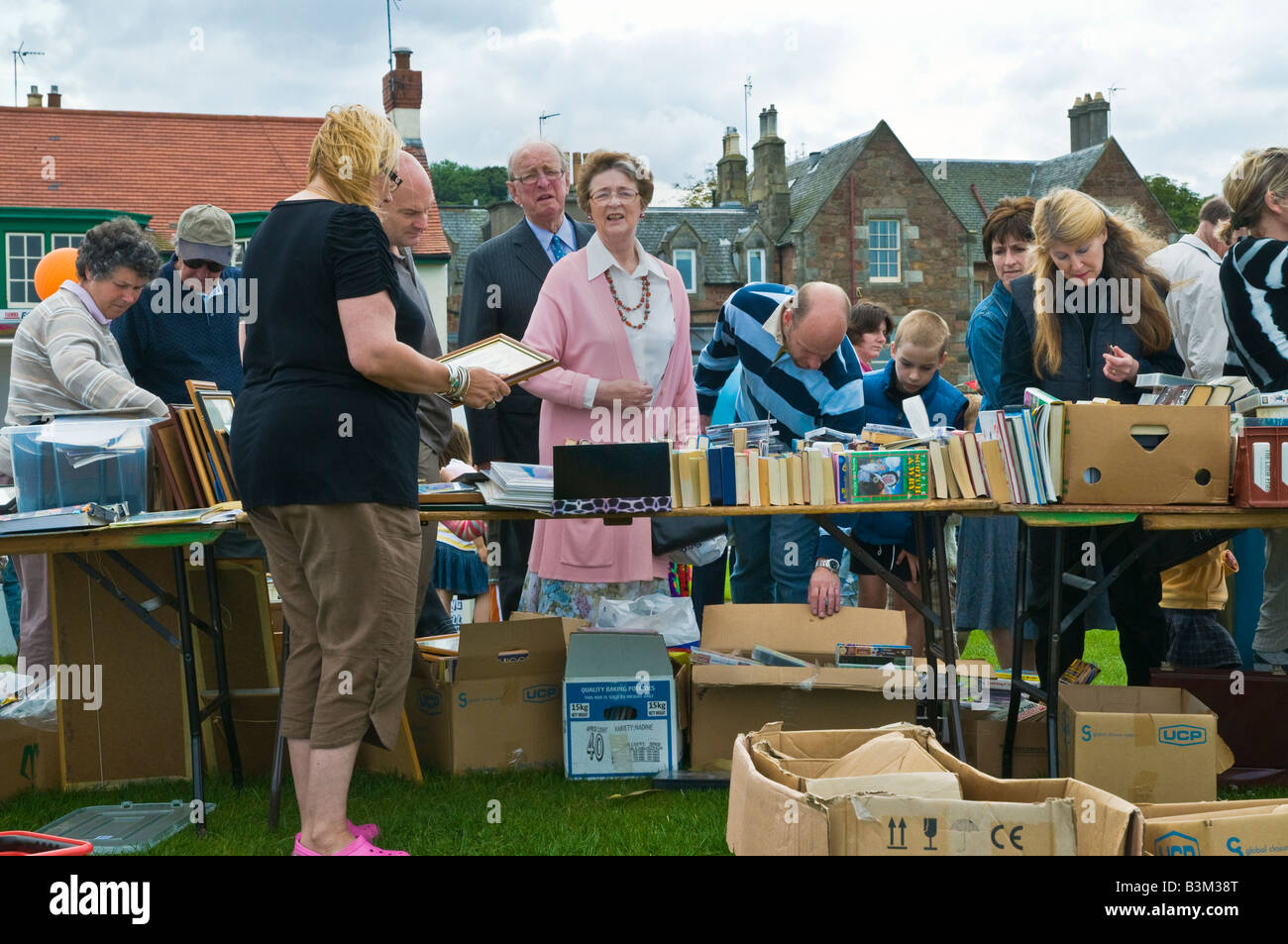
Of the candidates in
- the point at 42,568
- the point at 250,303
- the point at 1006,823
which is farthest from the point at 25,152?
the point at 1006,823

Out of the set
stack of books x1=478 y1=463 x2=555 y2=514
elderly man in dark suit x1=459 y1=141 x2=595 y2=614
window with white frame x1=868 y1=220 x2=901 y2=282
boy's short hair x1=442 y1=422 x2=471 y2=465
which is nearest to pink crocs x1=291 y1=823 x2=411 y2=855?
stack of books x1=478 y1=463 x2=555 y2=514

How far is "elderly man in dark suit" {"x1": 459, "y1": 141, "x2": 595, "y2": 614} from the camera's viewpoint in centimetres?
531

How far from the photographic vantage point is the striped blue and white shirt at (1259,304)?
4148 millimetres

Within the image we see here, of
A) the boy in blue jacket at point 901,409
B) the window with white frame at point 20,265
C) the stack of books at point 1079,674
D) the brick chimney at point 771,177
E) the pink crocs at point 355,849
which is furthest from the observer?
the brick chimney at point 771,177

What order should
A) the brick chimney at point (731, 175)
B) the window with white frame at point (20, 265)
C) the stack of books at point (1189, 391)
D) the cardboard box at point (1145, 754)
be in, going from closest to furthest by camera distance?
the cardboard box at point (1145, 754), the stack of books at point (1189, 391), the window with white frame at point (20, 265), the brick chimney at point (731, 175)

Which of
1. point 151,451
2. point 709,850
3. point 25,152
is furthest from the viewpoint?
point 25,152

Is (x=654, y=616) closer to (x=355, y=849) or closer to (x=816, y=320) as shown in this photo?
(x=816, y=320)

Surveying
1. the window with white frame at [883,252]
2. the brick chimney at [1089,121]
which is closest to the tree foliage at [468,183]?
the window with white frame at [883,252]

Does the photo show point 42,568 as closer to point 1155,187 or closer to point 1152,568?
point 1152,568

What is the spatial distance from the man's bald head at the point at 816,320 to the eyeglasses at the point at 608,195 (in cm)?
73

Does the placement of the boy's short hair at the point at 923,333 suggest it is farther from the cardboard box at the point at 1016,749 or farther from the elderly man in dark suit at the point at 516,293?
the cardboard box at the point at 1016,749

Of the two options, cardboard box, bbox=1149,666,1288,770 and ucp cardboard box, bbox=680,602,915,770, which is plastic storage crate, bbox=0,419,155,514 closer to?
ucp cardboard box, bbox=680,602,915,770

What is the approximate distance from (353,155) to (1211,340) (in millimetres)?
3513

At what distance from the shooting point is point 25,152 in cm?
1934
